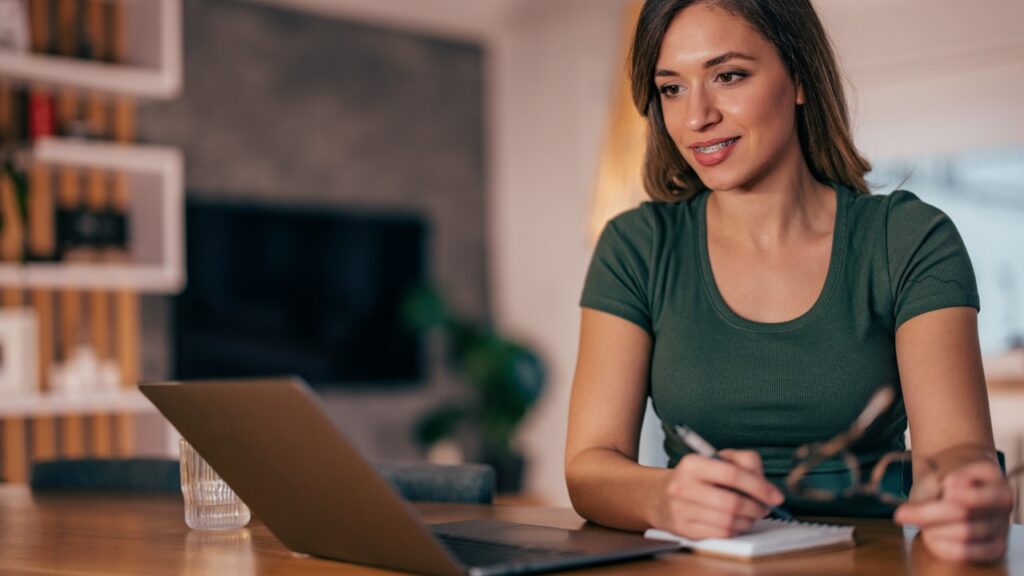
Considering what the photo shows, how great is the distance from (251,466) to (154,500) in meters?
0.72

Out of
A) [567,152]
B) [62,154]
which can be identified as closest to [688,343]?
[62,154]

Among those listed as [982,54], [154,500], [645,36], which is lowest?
[154,500]

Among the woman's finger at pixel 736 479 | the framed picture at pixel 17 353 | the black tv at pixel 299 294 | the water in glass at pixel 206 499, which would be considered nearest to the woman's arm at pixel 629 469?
the woman's finger at pixel 736 479

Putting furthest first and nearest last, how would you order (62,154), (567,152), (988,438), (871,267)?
(567,152), (62,154), (871,267), (988,438)

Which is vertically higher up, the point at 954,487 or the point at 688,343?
the point at 688,343

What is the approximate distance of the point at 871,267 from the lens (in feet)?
4.88

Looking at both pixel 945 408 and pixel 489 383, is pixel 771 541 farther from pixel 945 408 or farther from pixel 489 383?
pixel 489 383

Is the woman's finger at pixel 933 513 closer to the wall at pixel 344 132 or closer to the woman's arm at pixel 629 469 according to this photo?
the woman's arm at pixel 629 469

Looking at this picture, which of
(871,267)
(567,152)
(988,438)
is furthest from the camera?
(567,152)

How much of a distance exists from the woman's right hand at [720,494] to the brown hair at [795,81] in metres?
0.67

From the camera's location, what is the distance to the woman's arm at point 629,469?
103 centimetres

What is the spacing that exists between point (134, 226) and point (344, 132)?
1.52m

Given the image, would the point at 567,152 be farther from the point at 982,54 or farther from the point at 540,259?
the point at 982,54

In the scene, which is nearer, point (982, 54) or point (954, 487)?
point (954, 487)
